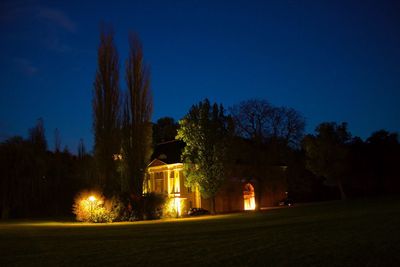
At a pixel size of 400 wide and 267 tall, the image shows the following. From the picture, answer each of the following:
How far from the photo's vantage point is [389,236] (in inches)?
574

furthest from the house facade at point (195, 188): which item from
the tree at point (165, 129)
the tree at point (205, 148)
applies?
the tree at point (165, 129)

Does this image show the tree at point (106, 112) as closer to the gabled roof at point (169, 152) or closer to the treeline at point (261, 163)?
the treeline at point (261, 163)

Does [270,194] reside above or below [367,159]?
below

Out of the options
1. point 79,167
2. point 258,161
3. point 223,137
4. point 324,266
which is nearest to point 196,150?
point 223,137

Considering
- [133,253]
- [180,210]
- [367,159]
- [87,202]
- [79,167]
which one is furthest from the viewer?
[367,159]

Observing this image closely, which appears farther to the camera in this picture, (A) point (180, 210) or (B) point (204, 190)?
(A) point (180, 210)

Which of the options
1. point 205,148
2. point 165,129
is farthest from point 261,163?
point 165,129

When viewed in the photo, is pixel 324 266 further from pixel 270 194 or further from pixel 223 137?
pixel 270 194

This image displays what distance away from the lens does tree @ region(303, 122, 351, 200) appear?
56406 mm

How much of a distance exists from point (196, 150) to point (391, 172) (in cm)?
3820

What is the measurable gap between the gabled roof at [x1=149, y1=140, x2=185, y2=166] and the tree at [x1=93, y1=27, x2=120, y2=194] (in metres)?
11.8

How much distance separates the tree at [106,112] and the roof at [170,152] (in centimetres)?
1180

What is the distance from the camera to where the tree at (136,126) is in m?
38.0

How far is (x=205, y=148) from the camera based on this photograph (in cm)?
4256
